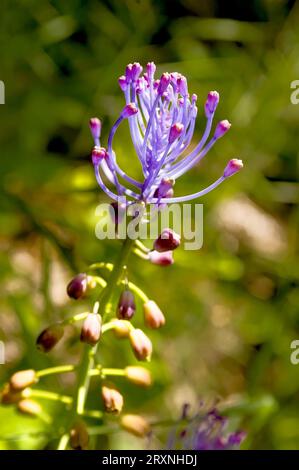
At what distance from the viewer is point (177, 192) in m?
2.71

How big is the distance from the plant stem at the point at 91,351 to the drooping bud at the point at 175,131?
8.4 inches

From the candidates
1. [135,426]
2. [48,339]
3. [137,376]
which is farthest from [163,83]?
[135,426]

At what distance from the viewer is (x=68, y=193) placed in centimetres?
279

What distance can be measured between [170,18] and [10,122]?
39.4 inches

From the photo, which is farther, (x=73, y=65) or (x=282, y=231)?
(x=282, y=231)

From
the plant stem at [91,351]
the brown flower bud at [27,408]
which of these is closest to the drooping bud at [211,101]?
the plant stem at [91,351]

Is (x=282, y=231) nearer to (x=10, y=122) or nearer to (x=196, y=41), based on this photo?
(x=196, y=41)

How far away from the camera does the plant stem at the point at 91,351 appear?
54.1 inches

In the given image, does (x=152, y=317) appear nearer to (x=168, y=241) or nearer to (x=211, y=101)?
(x=168, y=241)

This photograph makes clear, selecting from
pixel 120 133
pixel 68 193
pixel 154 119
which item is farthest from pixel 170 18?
pixel 154 119

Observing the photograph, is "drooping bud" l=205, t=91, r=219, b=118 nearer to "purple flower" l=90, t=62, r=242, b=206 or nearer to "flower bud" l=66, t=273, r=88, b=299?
"purple flower" l=90, t=62, r=242, b=206

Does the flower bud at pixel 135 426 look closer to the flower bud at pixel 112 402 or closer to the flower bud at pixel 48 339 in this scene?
the flower bud at pixel 112 402
